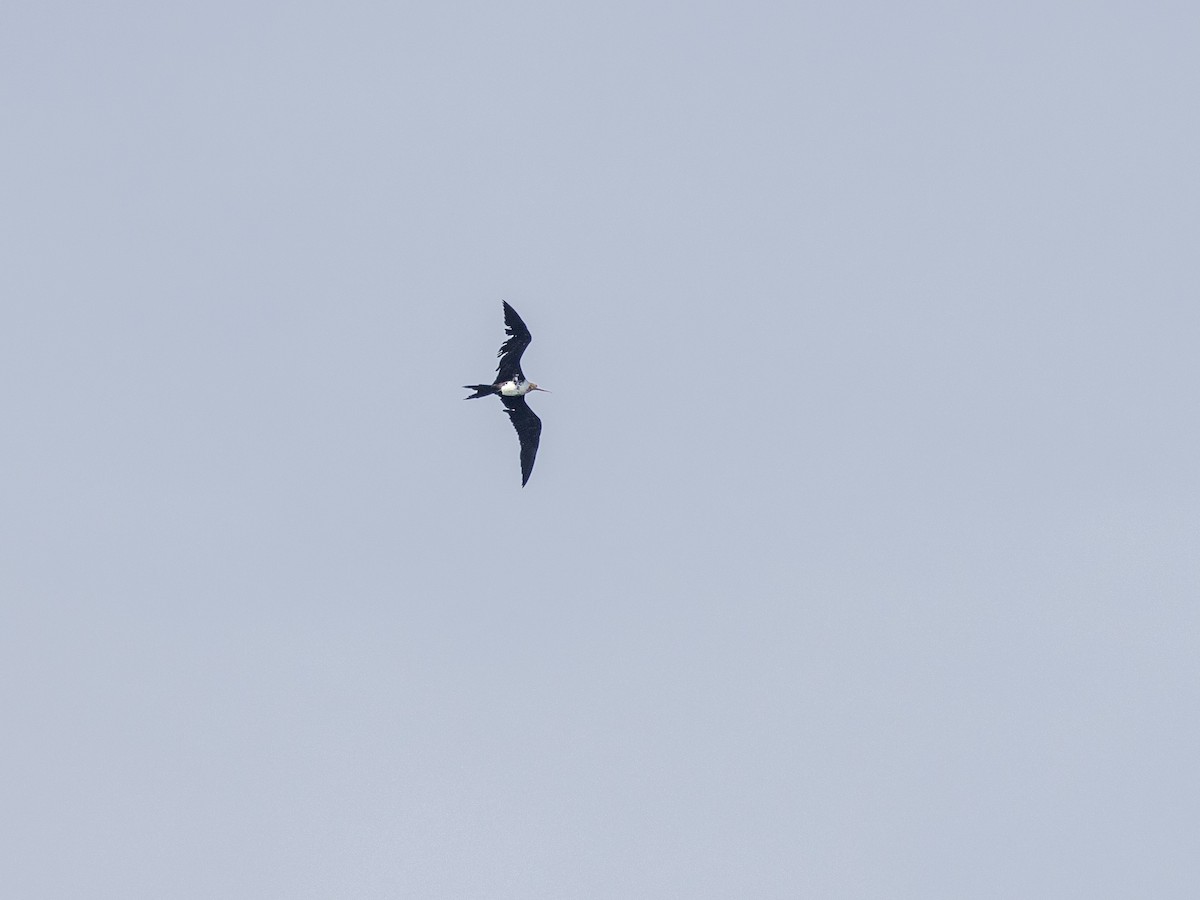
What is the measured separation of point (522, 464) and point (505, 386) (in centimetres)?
392

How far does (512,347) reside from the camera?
10212 centimetres

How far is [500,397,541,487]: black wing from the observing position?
104m

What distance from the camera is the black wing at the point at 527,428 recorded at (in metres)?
104

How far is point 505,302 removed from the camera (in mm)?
101250

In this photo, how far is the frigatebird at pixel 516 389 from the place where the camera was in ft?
333

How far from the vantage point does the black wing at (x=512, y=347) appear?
101375mm

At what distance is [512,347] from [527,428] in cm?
454

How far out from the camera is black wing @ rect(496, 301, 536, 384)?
3991 inches

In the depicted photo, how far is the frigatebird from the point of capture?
333ft

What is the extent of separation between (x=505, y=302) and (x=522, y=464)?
8185 mm

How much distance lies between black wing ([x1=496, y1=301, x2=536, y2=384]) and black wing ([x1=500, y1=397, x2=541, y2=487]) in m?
1.53

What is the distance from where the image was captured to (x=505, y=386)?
103375 mm

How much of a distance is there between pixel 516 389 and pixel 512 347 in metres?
2.51

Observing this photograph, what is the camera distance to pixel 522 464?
104500 mm
